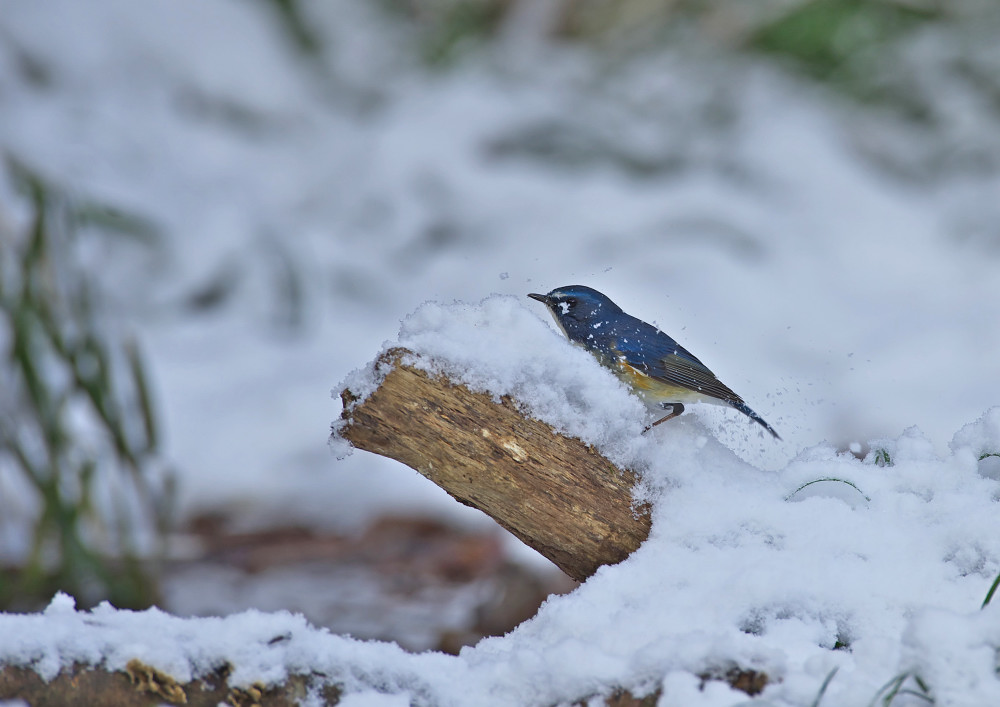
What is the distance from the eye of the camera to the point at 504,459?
70.1 inches

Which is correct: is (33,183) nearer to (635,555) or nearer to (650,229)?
(635,555)

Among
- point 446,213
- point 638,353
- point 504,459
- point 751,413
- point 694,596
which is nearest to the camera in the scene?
point 694,596

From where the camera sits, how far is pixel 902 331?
538 cm

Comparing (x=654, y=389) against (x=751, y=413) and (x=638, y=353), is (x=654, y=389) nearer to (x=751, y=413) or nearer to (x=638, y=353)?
(x=638, y=353)

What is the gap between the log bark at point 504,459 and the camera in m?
1.76

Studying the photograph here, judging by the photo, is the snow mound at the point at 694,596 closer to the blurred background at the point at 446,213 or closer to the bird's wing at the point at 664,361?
the bird's wing at the point at 664,361

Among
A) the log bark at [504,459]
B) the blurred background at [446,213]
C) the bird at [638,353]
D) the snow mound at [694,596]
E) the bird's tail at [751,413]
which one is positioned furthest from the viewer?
the blurred background at [446,213]

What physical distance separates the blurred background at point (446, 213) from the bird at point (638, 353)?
5.91 feet

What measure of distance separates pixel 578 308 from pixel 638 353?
189mm

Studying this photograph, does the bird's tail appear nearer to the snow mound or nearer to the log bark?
the snow mound

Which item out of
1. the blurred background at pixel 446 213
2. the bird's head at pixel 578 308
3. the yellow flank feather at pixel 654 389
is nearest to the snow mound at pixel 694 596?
the yellow flank feather at pixel 654 389

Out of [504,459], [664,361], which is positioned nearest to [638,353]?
[664,361]

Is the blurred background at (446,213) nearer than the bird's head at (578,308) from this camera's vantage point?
No

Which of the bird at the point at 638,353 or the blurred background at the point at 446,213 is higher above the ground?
the blurred background at the point at 446,213
